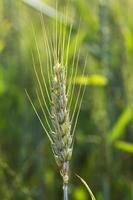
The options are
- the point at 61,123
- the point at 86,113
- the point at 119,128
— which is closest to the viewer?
the point at 61,123

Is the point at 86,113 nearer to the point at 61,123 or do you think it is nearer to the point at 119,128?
the point at 119,128

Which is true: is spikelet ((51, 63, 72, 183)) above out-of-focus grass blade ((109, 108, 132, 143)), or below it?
above

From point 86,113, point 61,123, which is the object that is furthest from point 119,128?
point 61,123

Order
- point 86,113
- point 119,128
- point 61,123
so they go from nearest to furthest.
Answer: point 61,123, point 119,128, point 86,113

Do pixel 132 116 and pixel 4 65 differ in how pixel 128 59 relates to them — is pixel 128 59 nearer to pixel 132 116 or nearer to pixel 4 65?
pixel 132 116

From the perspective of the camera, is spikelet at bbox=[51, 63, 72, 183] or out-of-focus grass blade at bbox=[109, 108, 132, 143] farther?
out-of-focus grass blade at bbox=[109, 108, 132, 143]

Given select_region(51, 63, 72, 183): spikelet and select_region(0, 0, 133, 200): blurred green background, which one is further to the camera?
select_region(0, 0, 133, 200): blurred green background

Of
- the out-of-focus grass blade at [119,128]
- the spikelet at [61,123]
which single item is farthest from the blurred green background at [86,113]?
the spikelet at [61,123]

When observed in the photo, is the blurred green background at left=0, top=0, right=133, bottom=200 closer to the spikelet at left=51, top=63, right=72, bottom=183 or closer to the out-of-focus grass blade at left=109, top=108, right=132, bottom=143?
the out-of-focus grass blade at left=109, top=108, right=132, bottom=143

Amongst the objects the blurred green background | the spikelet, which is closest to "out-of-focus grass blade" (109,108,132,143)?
the blurred green background

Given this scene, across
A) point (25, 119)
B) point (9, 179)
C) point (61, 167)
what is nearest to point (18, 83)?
point (25, 119)
